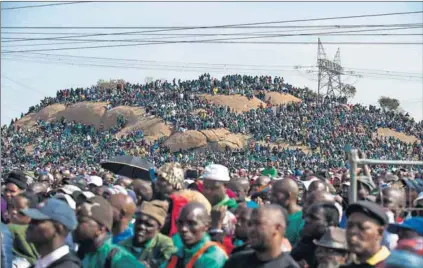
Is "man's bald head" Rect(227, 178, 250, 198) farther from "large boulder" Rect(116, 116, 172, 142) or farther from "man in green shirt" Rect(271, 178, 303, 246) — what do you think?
"large boulder" Rect(116, 116, 172, 142)

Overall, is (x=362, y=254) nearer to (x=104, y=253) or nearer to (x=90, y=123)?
(x=104, y=253)

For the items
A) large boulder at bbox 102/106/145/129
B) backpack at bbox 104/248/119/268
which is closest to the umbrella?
backpack at bbox 104/248/119/268

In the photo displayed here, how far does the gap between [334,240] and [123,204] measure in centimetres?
219

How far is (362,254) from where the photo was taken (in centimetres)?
568

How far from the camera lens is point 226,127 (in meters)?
65.7

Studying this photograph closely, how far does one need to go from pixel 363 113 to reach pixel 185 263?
6612 cm

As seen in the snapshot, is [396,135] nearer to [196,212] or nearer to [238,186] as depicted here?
[238,186]

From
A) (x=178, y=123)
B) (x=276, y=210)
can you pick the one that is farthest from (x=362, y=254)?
(x=178, y=123)

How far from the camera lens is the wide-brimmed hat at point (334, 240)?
20.0 ft

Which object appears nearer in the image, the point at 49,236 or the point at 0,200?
the point at 49,236

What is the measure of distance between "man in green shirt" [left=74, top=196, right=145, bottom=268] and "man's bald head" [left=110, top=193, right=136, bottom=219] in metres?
0.56

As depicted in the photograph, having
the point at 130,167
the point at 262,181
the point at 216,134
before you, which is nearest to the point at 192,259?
the point at 262,181

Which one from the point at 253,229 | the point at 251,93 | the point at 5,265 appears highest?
the point at 251,93

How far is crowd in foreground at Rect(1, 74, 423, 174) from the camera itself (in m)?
57.7
